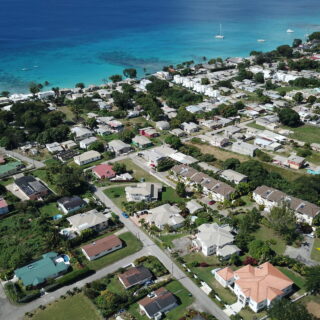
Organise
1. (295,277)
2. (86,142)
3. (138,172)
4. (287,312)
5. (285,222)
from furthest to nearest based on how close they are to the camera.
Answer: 1. (86,142)
2. (138,172)
3. (285,222)
4. (295,277)
5. (287,312)

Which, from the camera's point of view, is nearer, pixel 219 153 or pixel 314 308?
pixel 314 308

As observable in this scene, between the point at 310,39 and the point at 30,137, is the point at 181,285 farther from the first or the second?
the point at 310,39

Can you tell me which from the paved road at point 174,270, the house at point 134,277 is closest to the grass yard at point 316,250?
the paved road at point 174,270

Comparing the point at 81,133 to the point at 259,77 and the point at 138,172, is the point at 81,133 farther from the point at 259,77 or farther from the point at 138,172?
the point at 259,77

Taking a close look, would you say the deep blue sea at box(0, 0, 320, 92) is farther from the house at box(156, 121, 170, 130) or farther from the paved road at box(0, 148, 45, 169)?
the paved road at box(0, 148, 45, 169)

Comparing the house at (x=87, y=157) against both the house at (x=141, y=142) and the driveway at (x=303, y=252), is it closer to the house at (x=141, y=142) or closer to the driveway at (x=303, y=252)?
the house at (x=141, y=142)

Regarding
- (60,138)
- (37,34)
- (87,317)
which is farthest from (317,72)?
(37,34)

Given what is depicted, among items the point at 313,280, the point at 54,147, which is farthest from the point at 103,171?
the point at 313,280

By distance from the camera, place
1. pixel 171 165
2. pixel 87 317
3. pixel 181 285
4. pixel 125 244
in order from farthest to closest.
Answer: pixel 171 165, pixel 125 244, pixel 181 285, pixel 87 317
